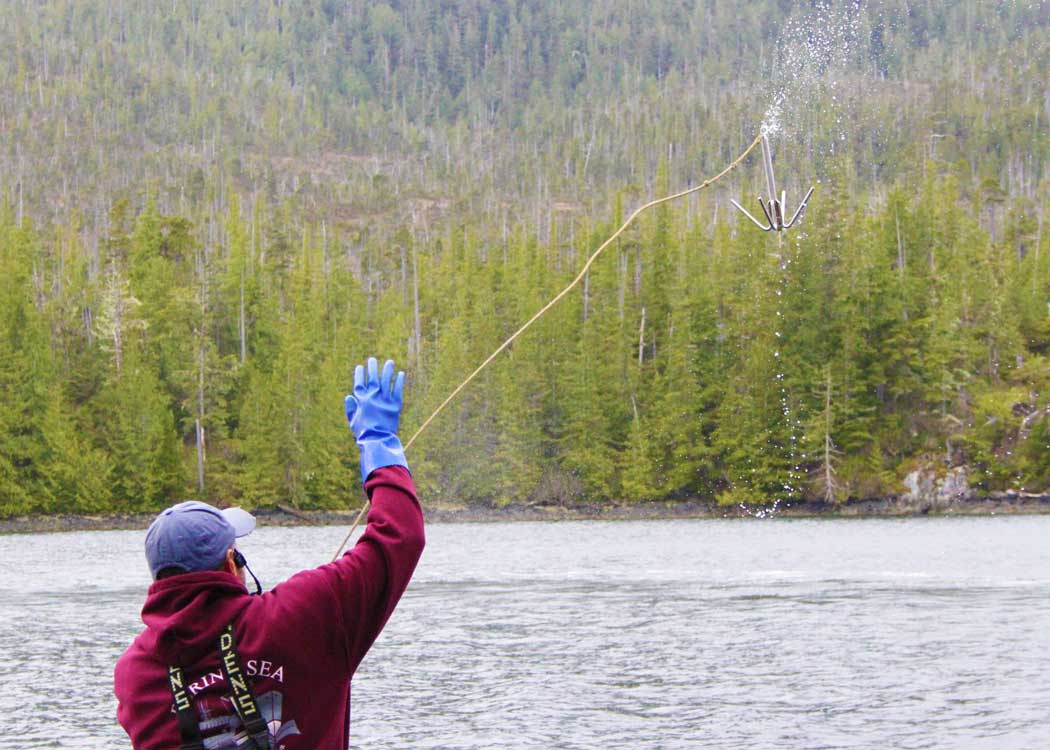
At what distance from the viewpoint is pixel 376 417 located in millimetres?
4680

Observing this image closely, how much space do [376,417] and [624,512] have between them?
76248 mm

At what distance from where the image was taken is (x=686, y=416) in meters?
87.5

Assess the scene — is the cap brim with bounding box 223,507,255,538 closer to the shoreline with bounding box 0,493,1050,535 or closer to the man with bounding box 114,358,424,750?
the man with bounding box 114,358,424,750

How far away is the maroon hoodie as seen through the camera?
4270 mm

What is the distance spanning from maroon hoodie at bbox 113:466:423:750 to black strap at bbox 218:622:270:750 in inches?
0.8

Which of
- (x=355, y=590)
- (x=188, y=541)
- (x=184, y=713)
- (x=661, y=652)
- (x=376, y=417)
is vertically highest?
(x=376, y=417)

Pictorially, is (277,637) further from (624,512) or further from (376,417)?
(624,512)

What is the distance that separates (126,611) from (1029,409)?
6072 centimetres

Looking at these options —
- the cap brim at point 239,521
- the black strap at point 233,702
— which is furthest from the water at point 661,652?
the black strap at point 233,702

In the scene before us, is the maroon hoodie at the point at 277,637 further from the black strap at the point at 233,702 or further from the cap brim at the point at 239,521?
the cap brim at the point at 239,521

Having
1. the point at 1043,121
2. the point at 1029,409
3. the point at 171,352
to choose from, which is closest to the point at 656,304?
the point at 1029,409

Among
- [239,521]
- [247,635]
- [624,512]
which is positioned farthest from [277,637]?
[624,512]

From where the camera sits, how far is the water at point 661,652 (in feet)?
58.3

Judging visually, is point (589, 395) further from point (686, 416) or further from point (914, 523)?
point (914, 523)
